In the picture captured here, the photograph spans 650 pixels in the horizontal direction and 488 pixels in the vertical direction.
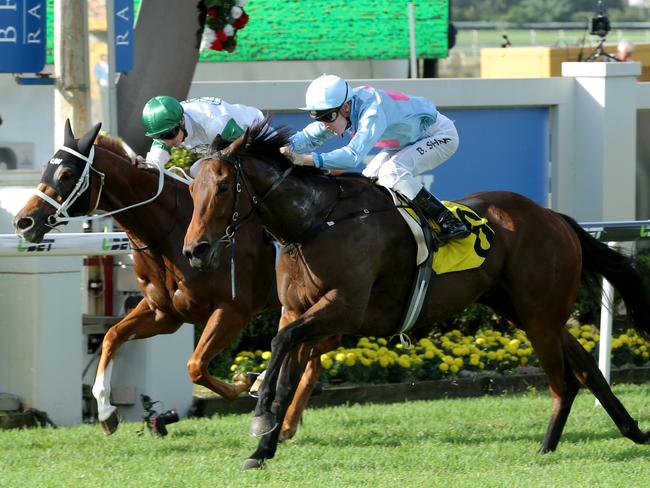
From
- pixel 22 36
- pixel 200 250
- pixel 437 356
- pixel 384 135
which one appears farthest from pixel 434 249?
pixel 22 36

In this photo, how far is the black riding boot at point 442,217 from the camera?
693 centimetres

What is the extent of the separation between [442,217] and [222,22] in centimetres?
379

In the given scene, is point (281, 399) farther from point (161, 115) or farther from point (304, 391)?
point (161, 115)

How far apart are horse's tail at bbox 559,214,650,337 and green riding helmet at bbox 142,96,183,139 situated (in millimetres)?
2316

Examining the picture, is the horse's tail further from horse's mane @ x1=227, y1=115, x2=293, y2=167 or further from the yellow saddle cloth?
horse's mane @ x1=227, y1=115, x2=293, y2=167

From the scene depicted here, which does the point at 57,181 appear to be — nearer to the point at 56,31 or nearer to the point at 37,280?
the point at 37,280

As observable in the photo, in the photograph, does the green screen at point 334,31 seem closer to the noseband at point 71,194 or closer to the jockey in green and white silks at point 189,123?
the jockey in green and white silks at point 189,123

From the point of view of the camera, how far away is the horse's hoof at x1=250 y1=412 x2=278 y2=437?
20.4 feet

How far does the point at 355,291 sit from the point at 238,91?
14.9ft

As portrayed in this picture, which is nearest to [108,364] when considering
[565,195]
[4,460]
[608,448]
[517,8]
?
[4,460]

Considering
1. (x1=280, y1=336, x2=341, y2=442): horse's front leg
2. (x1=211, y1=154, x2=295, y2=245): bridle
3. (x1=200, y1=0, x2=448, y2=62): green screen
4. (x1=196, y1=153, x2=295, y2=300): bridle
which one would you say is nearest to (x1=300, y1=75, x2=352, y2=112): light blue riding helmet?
(x1=196, y1=153, x2=295, y2=300): bridle

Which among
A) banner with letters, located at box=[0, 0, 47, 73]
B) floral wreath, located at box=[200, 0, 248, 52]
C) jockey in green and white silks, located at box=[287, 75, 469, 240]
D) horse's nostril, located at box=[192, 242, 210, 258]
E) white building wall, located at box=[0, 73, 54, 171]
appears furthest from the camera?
white building wall, located at box=[0, 73, 54, 171]

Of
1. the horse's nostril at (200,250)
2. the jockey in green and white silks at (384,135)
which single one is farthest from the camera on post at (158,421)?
the horse's nostril at (200,250)

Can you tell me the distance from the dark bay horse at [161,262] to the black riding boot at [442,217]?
1.04 meters
